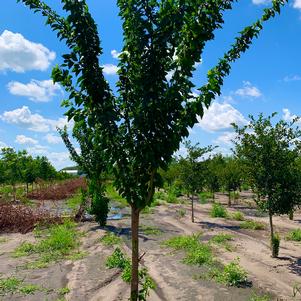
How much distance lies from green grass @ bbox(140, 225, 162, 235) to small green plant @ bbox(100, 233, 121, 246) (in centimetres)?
228

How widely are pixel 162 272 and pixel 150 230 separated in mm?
8343

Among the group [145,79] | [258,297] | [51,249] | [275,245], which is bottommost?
[258,297]

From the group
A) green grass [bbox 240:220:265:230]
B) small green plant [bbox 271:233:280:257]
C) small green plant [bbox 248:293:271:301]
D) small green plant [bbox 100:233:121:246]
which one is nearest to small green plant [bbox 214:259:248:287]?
small green plant [bbox 248:293:271:301]

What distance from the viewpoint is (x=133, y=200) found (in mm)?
5168

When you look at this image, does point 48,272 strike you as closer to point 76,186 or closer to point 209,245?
point 209,245

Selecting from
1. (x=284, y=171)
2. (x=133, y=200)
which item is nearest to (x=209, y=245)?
(x=284, y=171)

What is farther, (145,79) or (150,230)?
(150,230)

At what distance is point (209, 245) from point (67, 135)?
11.5 meters

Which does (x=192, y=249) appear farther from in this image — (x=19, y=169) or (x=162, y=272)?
(x=19, y=169)

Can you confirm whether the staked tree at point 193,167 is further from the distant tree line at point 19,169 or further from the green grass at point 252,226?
the distant tree line at point 19,169

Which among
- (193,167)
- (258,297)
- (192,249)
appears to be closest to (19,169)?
(193,167)

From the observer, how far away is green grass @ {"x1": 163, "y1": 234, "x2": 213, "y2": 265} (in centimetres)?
1259

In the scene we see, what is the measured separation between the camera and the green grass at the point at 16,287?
9992mm

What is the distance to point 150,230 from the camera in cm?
2000
